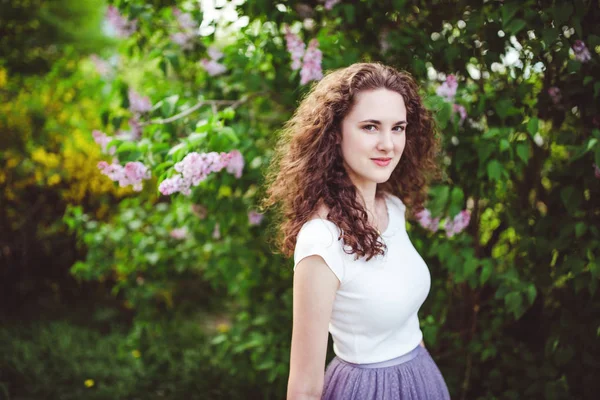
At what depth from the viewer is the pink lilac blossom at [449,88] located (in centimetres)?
189

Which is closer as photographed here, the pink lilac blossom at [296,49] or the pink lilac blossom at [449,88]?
the pink lilac blossom at [449,88]

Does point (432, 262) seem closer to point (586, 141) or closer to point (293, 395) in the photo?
point (586, 141)

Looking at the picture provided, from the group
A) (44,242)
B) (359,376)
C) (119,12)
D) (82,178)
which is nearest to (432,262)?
(359,376)

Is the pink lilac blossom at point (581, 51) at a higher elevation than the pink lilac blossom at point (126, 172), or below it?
higher

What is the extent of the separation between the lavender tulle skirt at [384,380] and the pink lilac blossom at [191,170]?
0.79 metres

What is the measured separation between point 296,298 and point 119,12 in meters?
1.93

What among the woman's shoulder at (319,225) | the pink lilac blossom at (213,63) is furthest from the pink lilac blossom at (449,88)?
the pink lilac blossom at (213,63)

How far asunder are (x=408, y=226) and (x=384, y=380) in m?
0.96

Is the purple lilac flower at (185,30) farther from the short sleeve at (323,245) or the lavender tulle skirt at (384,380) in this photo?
the lavender tulle skirt at (384,380)

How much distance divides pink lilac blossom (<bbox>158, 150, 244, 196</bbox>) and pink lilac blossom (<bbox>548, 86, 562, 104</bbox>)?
1.38 meters

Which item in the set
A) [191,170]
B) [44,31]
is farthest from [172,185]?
[44,31]

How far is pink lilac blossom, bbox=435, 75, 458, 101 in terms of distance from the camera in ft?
6.19

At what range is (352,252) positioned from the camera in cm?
133

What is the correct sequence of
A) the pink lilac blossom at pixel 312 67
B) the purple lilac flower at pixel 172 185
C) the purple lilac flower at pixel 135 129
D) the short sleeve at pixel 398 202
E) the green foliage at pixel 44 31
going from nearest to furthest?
the purple lilac flower at pixel 172 185
the short sleeve at pixel 398 202
the pink lilac blossom at pixel 312 67
the purple lilac flower at pixel 135 129
the green foliage at pixel 44 31
